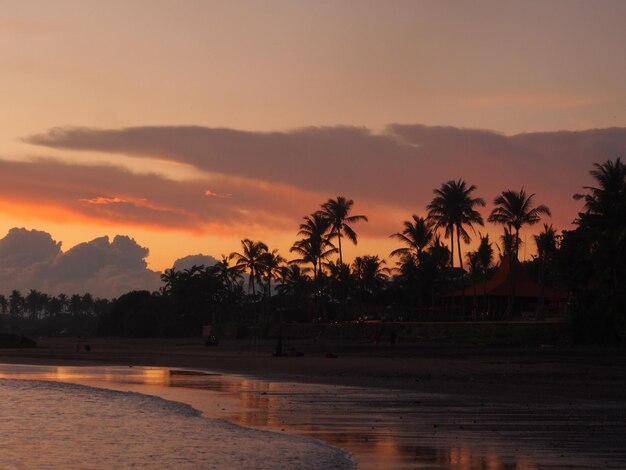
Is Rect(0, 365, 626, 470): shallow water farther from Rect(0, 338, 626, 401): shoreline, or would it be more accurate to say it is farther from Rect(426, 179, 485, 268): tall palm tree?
Rect(426, 179, 485, 268): tall palm tree

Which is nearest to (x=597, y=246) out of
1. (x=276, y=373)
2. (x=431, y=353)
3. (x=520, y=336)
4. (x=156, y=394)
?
(x=520, y=336)

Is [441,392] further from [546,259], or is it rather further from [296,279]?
[296,279]

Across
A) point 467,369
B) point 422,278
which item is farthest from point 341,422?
point 422,278

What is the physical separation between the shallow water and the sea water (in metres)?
0.75

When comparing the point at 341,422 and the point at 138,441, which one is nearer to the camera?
the point at 138,441

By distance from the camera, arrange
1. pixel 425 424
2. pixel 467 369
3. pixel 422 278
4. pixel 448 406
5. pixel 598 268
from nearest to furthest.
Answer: pixel 425 424, pixel 448 406, pixel 467 369, pixel 598 268, pixel 422 278

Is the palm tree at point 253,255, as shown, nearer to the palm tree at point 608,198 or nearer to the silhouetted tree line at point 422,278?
the silhouetted tree line at point 422,278

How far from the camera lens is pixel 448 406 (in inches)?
884

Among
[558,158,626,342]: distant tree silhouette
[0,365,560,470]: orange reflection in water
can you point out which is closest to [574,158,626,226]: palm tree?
[558,158,626,342]: distant tree silhouette

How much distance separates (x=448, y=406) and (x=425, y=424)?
3935 mm

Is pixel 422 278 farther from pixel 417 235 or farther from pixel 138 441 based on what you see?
pixel 138 441

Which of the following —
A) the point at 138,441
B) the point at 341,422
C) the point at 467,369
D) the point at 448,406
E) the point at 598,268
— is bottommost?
the point at 138,441

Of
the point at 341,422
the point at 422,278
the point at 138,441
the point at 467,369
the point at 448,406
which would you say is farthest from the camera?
the point at 422,278

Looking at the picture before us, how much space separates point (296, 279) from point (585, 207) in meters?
72.6
